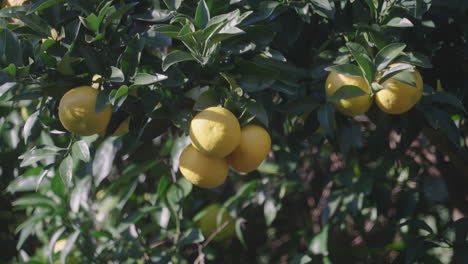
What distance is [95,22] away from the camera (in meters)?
1.16

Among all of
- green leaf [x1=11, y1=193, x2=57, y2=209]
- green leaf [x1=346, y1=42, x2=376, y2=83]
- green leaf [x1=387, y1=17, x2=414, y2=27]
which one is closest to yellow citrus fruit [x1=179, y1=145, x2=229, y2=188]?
green leaf [x1=346, y1=42, x2=376, y2=83]

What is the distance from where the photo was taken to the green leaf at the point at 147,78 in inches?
43.7

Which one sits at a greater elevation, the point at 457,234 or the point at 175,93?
the point at 175,93

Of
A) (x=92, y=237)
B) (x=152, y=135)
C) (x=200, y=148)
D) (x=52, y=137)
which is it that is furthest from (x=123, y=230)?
(x=200, y=148)

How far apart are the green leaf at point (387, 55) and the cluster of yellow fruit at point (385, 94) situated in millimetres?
57

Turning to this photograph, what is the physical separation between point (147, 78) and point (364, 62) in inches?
17.6

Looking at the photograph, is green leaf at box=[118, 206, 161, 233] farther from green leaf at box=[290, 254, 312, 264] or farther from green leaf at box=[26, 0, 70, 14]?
green leaf at box=[26, 0, 70, 14]

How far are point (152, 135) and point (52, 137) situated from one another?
0.67 meters

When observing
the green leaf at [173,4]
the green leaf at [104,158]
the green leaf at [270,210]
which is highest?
the green leaf at [173,4]

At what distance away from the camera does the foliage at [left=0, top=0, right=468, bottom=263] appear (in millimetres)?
1186

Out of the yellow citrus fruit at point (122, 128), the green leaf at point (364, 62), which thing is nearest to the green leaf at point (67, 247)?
the yellow citrus fruit at point (122, 128)

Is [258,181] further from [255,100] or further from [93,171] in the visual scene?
[255,100]

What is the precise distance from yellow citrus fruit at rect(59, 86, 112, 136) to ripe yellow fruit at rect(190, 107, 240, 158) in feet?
0.72

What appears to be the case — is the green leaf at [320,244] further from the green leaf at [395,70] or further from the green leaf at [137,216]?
the green leaf at [395,70]
